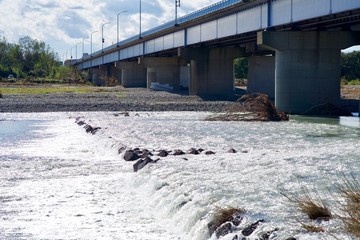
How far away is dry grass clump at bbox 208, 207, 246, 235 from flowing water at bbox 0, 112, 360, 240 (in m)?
0.14

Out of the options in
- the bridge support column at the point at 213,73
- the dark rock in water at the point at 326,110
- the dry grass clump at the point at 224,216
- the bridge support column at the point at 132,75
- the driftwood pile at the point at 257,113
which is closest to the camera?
the dry grass clump at the point at 224,216

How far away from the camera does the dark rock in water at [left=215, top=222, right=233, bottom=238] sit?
11.3 meters

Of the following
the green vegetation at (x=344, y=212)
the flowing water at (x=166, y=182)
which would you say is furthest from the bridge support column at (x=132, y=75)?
the green vegetation at (x=344, y=212)

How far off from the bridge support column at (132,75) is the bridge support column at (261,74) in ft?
127

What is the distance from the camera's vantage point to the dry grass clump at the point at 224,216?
1168cm

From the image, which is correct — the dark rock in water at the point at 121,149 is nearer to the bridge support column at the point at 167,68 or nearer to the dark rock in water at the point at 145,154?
the dark rock in water at the point at 145,154

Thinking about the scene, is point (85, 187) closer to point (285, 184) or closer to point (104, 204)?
point (104, 204)

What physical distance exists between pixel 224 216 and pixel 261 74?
7460cm

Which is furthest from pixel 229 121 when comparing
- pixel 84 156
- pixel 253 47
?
pixel 253 47

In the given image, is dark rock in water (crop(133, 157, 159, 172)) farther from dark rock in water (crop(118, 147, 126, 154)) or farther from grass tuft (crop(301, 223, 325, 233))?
grass tuft (crop(301, 223, 325, 233))

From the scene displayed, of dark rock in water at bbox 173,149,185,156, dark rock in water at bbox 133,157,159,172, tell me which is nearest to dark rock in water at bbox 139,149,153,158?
dark rock in water at bbox 173,149,185,156

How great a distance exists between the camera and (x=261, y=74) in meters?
85.9

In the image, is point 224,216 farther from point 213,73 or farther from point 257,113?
point 213,73

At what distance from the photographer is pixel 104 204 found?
15.7m
